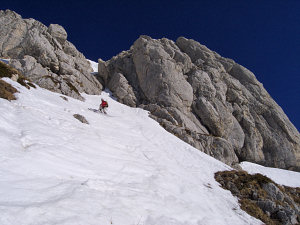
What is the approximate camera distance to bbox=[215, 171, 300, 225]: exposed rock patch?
1055cm

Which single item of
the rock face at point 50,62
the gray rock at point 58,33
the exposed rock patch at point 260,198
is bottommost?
the exposed rock patch at point 260,198

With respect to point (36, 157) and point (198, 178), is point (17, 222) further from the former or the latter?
point (198, 178)

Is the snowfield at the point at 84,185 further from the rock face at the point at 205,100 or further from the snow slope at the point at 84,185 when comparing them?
the rock face at the point at 205,100

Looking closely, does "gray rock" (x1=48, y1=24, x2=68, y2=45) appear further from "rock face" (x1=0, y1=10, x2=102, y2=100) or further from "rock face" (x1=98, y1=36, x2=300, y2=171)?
"rock face" (x1=98, y1=36, x2=300, y2=171)

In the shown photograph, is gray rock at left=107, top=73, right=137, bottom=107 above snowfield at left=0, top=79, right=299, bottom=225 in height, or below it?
above

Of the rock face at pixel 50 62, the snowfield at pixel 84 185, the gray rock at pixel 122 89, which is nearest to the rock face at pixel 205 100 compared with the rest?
the gray rock at pixel 122 89

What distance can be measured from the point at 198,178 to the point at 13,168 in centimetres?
1115

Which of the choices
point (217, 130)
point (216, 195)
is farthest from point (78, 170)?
point (217, 130)

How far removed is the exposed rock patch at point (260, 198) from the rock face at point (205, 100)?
58.6ft

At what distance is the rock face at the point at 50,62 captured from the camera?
2866cm

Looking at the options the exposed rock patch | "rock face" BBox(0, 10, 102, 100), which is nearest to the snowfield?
the exposed rock patch

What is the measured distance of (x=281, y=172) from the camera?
37719 mm

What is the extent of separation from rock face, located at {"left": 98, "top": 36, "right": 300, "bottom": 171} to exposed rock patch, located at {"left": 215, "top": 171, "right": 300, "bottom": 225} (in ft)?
58.6

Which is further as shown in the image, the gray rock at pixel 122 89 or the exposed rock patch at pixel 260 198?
the gray rock at pixel 122 89
